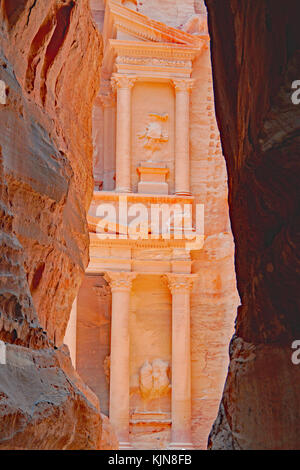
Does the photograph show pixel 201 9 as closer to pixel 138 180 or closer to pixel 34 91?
pixel 138 180

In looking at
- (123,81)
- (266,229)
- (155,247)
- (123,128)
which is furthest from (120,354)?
(266,229)

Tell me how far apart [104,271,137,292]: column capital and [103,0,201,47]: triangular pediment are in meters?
6.15

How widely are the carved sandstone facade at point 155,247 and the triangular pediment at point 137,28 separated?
27mm

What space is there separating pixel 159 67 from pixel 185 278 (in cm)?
561

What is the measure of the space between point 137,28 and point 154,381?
349 inches

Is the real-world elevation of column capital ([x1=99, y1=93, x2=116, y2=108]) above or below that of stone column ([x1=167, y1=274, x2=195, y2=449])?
above

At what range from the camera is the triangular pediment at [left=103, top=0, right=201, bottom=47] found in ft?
64.3

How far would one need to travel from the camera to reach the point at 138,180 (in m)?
19.8

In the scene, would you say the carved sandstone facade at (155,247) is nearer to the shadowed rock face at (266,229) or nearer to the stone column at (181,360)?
the stone column at (181,360)

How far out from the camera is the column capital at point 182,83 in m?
20.0

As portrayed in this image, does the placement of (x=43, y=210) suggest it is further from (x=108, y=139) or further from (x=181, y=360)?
(x=108, y=139)

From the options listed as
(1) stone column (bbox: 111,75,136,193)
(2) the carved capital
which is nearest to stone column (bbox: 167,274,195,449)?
(2) the carved capital

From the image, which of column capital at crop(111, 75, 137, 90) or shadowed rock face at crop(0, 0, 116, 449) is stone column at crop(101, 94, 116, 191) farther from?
shadowed rock face at crop(0, 0, 116, 449)

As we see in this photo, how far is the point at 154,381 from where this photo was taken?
59.3ft
